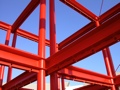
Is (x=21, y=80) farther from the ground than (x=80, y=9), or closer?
closer

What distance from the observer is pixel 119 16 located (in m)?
4.91

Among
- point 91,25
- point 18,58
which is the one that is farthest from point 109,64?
point 18,58

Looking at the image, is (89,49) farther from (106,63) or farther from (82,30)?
(82,30)

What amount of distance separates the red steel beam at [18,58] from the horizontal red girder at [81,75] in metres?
1.29

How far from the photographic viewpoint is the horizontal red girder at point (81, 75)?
7.89m

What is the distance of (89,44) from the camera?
18.5ft

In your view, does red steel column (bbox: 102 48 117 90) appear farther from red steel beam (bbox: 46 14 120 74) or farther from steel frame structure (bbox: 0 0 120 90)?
red steel beam (bbox: 46 14 120 74)

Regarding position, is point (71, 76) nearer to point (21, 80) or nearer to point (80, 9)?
point (21, 80)

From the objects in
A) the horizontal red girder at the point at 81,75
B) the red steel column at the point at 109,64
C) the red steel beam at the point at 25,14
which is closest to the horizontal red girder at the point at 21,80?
the horizontal red girder at the point at 81,75

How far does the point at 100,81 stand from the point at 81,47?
441 cm

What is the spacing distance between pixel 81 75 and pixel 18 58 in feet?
10.8

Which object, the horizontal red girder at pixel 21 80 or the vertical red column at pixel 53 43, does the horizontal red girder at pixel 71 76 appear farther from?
the vertical red column at pixel 53 43

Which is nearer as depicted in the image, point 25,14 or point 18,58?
point 18,58

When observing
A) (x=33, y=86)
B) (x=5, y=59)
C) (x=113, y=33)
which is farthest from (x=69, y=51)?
(x=33, y=86)
